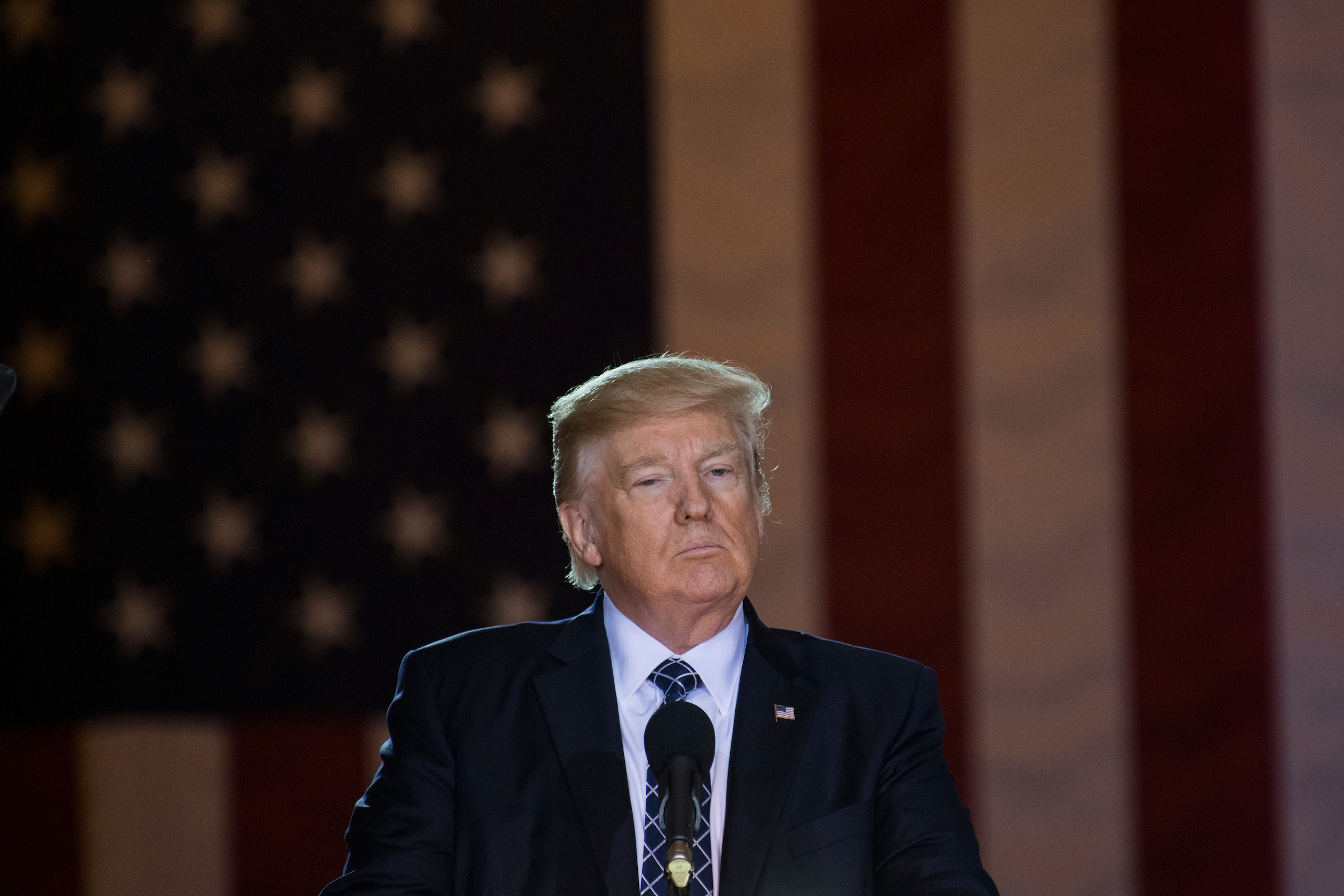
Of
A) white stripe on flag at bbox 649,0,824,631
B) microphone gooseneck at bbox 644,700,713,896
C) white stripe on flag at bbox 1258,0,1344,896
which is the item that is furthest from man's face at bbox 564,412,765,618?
white stripe on flag at bbox 1258,0,1344,896

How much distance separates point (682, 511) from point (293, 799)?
6.91ft

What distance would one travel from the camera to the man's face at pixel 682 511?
1.81 meters

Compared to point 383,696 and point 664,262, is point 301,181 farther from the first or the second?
point 383,696

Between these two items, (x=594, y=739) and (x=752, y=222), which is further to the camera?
(x=752, y=222)

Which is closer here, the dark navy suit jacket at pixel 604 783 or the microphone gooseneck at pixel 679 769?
the microphone gooseneck at pixel 679 769

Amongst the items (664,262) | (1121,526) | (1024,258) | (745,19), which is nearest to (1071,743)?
(1121,526)

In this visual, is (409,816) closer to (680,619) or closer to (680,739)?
(680,619)

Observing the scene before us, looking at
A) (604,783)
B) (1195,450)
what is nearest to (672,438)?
(604,783)

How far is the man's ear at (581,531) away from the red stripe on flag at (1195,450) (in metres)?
1.86

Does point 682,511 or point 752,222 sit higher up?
point 752,222

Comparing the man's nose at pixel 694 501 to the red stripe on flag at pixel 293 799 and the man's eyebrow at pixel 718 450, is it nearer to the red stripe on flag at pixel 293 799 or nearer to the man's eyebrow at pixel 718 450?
the man's eyebrow at pixel 718 450

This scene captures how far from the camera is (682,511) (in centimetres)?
182

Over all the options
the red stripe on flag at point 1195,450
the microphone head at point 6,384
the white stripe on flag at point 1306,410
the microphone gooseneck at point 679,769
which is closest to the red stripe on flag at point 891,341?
the red stripe on flag at point 1195,450

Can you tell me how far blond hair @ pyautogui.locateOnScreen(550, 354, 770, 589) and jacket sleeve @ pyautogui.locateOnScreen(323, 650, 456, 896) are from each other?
15.1 inches
